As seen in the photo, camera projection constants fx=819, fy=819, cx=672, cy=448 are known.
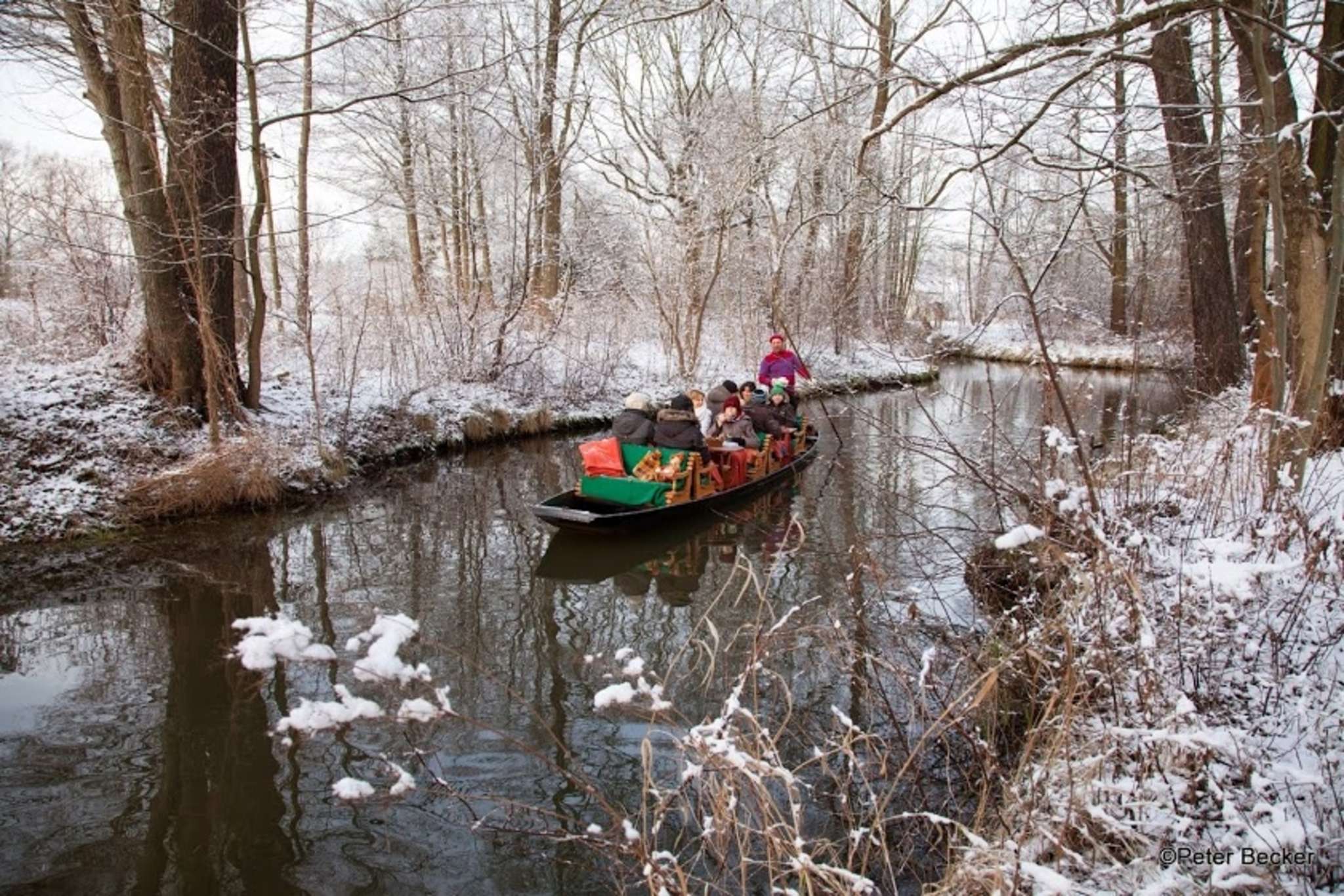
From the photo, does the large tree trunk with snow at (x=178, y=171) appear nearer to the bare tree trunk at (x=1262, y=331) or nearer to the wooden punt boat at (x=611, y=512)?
the wooden punt boat at (x=611, y=512)

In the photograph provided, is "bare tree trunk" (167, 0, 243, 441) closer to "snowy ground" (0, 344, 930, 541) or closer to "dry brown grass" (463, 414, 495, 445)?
"snowy ground" (0, 344, 930, 541)

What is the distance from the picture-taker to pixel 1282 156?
4.24 m

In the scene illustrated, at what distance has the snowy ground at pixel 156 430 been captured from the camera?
7527 mm

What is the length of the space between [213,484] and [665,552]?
458 centimetres

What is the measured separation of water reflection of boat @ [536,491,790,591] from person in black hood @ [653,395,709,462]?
82cm

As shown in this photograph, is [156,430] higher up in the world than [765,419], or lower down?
higher up

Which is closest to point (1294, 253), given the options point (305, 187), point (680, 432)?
point (680, 432)

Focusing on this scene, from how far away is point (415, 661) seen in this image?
5242 mm

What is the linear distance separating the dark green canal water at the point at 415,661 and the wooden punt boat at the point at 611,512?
0.22 meters

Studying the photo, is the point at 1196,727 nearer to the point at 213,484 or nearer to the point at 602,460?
the point at 602,460

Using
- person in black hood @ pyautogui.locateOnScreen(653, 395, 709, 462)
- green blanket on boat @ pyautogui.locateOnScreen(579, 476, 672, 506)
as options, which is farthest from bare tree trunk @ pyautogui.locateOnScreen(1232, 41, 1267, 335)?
green blanket on boat @ pyautogui.locateOnScreen(579, 476, 672, 506)

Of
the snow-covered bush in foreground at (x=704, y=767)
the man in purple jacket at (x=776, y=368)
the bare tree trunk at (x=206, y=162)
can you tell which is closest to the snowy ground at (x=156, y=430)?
the bare tree trunk at (x=206, y=162)

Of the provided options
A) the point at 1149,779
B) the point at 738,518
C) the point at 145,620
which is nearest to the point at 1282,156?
the point at 1149,779

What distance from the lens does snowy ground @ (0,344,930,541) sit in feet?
24.7
